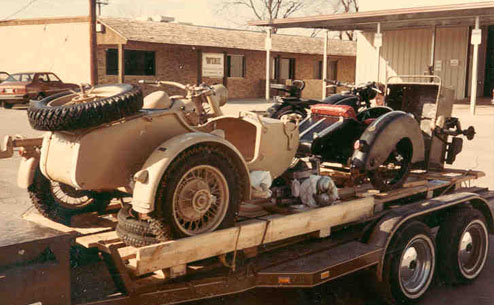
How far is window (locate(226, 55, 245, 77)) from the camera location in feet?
114

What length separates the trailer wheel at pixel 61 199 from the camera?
463cm

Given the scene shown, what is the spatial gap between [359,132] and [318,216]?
6.17 ft

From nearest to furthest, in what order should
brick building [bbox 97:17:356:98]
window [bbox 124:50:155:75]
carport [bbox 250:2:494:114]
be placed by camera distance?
carport [bbox 250:2:494:114] → brick building [bbox 97:17:356:98] → window [bbox 124:50:155:75]

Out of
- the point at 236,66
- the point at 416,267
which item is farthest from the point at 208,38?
the point at 416,267

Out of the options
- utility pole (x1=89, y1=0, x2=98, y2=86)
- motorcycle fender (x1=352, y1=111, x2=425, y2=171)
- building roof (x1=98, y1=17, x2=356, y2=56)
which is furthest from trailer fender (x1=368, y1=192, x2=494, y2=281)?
building roof (x1=98, y1=17, x2=356, y2=56)

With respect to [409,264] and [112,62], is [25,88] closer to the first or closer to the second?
[112,62]

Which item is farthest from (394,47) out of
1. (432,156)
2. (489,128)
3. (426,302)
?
(426,302)

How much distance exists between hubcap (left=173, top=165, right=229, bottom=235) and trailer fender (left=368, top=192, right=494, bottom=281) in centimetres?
146

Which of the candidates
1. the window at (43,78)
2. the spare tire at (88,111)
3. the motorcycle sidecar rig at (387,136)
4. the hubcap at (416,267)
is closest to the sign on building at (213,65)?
the window at (43,78)

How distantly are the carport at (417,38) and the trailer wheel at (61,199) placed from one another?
2015 centimetres

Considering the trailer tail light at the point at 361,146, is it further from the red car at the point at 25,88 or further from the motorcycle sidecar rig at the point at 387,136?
the red car at the point at 25,88

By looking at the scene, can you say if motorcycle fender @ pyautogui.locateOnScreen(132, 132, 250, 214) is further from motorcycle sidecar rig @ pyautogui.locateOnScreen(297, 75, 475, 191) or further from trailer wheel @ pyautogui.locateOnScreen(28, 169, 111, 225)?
motorcycle sidecar rig @ pyautogui.locateOnScreen(297, 75, 475, 191)

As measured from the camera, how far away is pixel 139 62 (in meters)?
30.8

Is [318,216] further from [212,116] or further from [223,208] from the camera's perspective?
[212,116]
